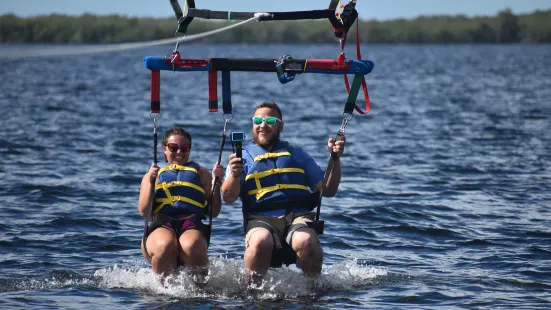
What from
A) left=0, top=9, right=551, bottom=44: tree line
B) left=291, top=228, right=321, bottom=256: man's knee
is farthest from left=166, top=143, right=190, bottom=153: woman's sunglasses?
left=0, top=9, right=551, bottom=44: tree line

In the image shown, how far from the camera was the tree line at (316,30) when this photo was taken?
144 metres

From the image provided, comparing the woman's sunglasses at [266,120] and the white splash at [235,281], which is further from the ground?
the woman's sunglasses at [266,120]

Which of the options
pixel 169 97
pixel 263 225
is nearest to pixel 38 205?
pixel 263 225

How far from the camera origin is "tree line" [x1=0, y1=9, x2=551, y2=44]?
144m

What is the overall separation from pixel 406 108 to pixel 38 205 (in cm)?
2223

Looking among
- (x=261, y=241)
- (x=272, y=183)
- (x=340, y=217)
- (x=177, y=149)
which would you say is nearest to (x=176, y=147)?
(x=177, y=149)

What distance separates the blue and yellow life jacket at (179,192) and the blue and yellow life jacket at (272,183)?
18.2 inches

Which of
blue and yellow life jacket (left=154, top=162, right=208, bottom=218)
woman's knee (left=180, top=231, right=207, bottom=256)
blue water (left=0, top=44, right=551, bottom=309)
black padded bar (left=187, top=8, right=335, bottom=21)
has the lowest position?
blue water (left=0, top=44, right=551, bottom=309)

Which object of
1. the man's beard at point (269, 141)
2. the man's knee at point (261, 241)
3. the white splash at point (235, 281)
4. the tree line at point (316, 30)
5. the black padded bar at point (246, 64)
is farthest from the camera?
the tree line at point (316, 30)

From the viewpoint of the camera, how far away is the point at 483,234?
12000mm

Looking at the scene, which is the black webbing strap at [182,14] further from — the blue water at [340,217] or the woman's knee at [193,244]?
A: the blue water at [340,217]

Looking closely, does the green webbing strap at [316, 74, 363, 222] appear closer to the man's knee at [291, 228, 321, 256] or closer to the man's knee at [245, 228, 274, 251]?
the man's knee at [291, 228, 321, 256]

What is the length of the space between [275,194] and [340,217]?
4322mm

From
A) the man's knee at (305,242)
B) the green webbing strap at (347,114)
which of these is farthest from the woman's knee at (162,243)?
the green webbing strap at (347,114)
